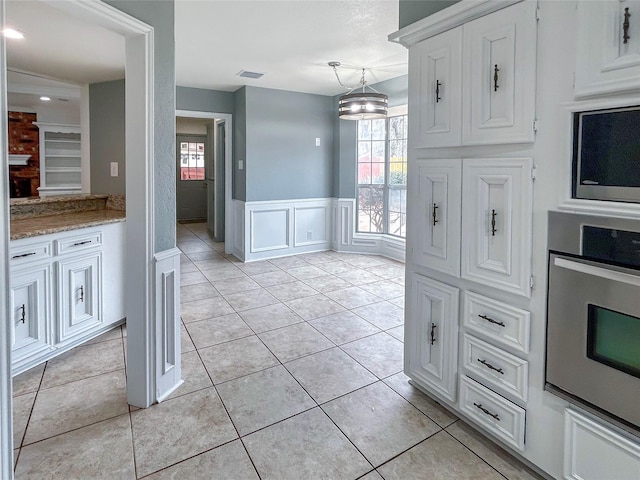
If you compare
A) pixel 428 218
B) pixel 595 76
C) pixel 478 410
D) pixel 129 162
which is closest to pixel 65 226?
pixel 129 162

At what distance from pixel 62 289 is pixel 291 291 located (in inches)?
85.3

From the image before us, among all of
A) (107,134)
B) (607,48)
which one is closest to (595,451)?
(607,48)

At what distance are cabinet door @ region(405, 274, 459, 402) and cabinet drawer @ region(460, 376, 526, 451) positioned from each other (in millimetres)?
91

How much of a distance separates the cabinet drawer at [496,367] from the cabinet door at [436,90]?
3.20ft

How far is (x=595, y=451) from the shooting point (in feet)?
4.57

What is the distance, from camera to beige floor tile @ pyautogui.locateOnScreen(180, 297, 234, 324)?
3508 millimetres

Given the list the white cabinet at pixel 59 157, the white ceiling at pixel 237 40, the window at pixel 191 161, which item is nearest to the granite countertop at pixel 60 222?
the white ceiling at pixel 237 40

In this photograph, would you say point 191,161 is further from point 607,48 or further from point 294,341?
point 607,48

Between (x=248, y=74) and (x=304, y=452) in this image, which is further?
(x=248, y=74)

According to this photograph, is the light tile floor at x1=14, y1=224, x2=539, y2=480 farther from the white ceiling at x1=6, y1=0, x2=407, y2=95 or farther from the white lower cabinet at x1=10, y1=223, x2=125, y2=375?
the white ceiling at x1=6, y1=0, x2=407, y2=95

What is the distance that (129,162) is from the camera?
2.04m

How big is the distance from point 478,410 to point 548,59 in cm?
155

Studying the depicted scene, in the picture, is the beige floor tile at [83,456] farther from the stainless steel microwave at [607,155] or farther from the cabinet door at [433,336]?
the stainless steel microwave at [607,155]

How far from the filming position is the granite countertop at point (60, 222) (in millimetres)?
2463
